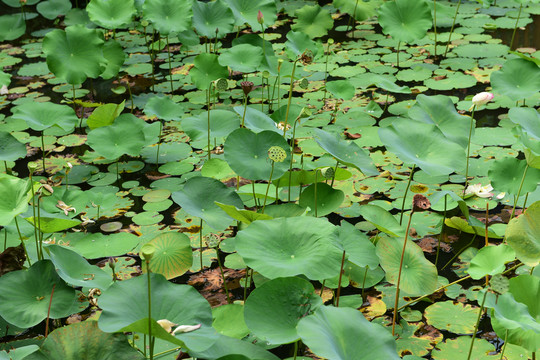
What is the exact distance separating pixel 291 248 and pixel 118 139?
1441 millimetres

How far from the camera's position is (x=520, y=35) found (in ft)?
15.6

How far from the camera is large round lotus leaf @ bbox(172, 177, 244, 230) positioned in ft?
7.67

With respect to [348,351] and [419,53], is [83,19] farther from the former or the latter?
[348,351]

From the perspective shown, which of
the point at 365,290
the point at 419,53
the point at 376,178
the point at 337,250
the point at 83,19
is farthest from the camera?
the point at 83,19

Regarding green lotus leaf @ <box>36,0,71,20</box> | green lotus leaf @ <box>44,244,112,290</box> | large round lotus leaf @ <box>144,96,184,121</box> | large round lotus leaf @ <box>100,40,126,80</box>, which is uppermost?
green lotus leaf @ <box>44,244,112,290</box>

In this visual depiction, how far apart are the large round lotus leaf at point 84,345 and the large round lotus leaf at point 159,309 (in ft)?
0.26

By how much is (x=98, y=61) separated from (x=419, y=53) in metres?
2.21

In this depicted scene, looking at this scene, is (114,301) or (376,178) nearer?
(114,301)

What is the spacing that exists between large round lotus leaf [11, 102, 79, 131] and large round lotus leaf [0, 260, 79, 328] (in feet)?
4.05

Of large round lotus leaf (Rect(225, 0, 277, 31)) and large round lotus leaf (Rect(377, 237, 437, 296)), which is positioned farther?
large round lotus leaf (Rect(225, 0, 277, 31))

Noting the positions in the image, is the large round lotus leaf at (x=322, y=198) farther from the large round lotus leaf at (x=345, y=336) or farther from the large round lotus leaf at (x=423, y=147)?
the large round lotus leaf at (x=345, y=336)

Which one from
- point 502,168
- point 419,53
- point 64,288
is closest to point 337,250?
point 64,288

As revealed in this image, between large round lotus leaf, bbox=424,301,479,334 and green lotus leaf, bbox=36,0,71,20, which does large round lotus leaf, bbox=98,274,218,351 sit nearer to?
large round lotus leaf, bbox=424,301,479,334

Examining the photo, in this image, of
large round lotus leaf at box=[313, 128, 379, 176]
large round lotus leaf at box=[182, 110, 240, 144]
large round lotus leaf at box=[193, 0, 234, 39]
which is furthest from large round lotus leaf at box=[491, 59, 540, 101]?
large round lotus leaf at box=[193, 0, 234, 39]
